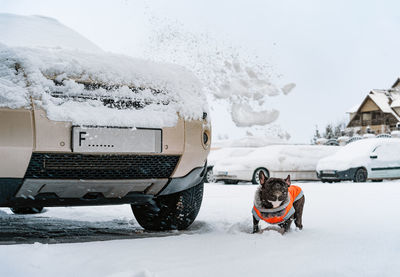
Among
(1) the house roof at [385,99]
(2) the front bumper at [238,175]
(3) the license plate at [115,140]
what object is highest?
(1) the house roof at [385,99]

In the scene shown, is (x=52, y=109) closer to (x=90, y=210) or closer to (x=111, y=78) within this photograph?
(x=111, y=78)

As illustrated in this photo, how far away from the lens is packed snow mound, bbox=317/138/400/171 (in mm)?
13148

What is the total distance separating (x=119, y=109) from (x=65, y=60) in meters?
0.48

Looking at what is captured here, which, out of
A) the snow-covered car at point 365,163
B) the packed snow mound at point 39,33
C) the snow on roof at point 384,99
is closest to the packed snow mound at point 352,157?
the snow-covered car at point 365,163

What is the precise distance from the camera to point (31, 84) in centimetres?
303

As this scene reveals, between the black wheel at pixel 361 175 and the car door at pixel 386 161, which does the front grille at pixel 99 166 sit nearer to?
the black wheel at pixel 361 175

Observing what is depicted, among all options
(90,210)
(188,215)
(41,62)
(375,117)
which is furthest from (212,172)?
(375,117)

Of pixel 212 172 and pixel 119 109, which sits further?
pixel 212 172

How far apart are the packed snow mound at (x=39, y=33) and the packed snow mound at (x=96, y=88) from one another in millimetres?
581

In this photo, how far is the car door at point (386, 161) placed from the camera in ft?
43.5

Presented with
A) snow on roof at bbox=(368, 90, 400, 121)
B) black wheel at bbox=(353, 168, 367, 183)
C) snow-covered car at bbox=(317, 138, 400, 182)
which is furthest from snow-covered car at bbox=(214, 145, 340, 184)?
snow on roof at bbox=(368, 90, 400, 121)

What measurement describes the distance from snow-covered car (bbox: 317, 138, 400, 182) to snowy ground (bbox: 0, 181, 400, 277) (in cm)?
878

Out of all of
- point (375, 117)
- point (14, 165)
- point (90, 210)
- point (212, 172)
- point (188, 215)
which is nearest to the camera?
point (14, 165)

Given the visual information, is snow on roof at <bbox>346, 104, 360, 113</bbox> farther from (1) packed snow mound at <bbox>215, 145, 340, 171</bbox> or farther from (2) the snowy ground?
(2) the snowy ground
